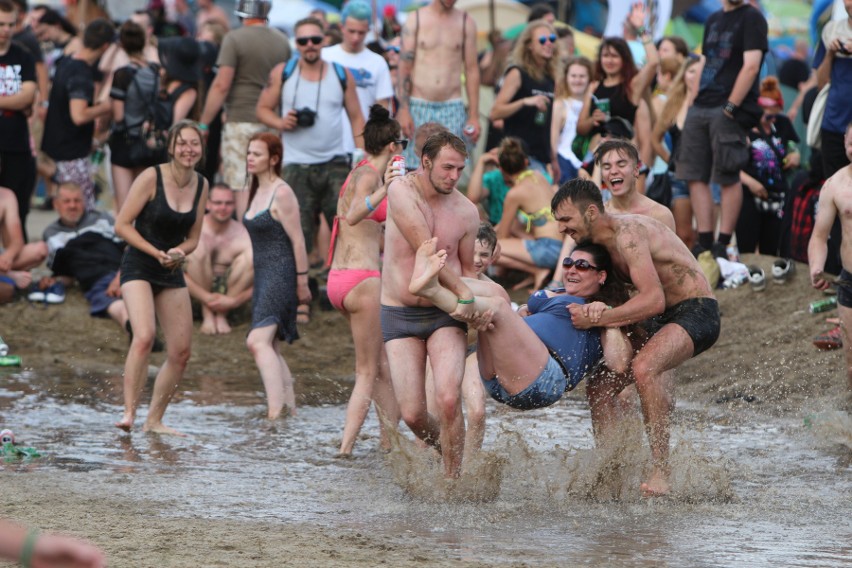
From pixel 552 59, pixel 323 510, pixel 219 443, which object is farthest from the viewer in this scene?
pixel 552 59

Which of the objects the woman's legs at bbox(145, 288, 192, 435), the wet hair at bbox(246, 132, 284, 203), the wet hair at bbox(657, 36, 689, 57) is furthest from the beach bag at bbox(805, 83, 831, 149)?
the woman's legs at bbox(145, 288, 192, 435)

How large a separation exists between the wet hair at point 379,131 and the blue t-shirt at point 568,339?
1.59m

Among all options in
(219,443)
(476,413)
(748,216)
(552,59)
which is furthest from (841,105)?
(219,443)

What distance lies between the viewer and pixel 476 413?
6.75m

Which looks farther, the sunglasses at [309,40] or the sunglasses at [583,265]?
the sunglasses at [309,40]

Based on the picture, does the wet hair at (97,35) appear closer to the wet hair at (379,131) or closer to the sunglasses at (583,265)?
the wet hair at (379,131)

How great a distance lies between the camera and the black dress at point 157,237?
326 inches

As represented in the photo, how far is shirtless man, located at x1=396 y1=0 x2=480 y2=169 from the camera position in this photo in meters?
11.4

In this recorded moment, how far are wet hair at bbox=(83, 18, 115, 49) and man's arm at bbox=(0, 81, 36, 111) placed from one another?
0.75 meters

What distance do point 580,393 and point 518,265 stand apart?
1.87m

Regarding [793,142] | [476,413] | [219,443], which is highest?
[793,142]

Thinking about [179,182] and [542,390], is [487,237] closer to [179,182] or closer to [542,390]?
[542,390]

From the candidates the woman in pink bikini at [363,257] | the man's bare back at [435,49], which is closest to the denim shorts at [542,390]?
the woman in pink bikini at [363,257]

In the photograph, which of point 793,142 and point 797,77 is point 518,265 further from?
point 797,77
